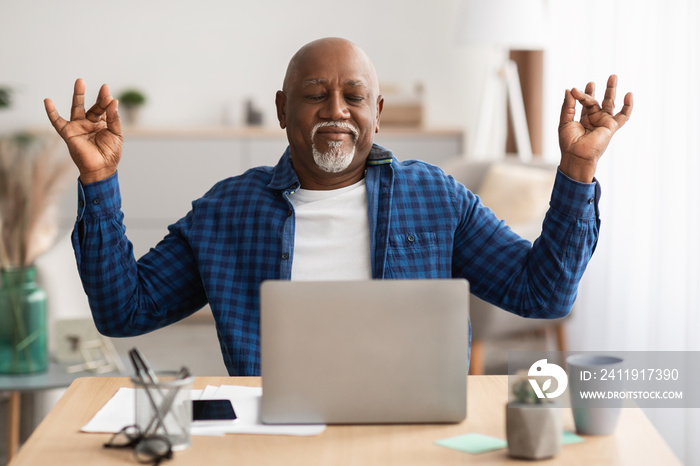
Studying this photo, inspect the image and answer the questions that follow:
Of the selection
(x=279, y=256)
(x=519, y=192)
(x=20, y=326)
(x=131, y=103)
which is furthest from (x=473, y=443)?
(x=131, y=103)

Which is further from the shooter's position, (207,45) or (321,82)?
(207,45)

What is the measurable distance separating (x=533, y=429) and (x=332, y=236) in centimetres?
73

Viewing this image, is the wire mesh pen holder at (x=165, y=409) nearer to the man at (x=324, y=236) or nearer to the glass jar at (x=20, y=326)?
the man at (x=324, y=236)

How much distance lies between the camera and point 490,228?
1.71 meters

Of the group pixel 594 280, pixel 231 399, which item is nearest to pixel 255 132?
pixel 594 280

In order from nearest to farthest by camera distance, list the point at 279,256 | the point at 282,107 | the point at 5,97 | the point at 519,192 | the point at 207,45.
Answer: the point at 279,256 → the point at 282,107 → the point at 519,192 → the point at 5,97 → the point at 207,45

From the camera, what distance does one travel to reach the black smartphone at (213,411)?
119cm

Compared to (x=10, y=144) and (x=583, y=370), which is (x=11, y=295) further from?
(x=583, y=370)

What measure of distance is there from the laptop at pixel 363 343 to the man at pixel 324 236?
0.50 m

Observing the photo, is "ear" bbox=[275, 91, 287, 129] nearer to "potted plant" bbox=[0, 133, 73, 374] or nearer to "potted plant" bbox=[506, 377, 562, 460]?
"potted plant" bbox=[0, 133, 73, 374]

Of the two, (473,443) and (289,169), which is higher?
(289,169)

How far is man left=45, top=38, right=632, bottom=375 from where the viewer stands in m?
1.64

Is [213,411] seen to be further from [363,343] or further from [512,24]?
[512,24]

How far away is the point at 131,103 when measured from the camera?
16.8 ft
